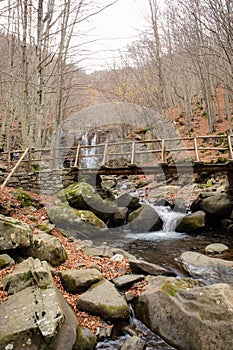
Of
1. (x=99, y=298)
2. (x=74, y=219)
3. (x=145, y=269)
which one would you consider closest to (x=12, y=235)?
(x=99, y=298)

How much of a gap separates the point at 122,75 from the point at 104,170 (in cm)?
1384

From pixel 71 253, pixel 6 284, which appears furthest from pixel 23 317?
pixel 71 253

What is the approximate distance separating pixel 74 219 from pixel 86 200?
1.21 meters

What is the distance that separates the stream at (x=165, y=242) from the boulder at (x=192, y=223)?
0.27 meters

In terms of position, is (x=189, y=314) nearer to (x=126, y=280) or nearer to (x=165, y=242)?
(x=126, y=280)

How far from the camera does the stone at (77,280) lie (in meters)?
3.81

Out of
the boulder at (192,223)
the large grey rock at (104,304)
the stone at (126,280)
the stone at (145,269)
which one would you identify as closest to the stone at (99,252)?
the stone at (145,269)

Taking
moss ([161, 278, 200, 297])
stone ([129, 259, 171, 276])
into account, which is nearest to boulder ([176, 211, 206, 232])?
stone ([129, 259, 171, 276])

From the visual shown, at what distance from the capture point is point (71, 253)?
5.45 meters

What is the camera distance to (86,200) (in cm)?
880

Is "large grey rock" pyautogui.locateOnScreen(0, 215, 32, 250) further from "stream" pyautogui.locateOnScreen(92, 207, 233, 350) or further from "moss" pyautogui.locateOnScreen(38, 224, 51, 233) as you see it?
"stream" pyautogui.locateOnScreen(92, 207, 233, 350)

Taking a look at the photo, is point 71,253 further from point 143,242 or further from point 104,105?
point 104,105

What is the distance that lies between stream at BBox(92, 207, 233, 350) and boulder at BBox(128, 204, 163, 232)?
9.8 inches

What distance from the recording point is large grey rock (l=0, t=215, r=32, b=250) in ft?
13.1
